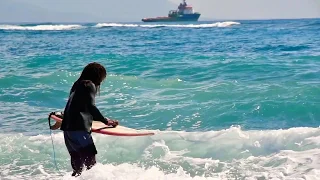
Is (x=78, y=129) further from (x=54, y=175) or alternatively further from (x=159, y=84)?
(x=159, y=84)

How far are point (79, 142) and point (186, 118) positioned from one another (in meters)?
5.55

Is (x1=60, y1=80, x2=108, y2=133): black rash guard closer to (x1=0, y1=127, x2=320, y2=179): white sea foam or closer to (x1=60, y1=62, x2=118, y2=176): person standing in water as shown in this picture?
(x1=60, y1=62, x2=118, y2=176): person standing in water

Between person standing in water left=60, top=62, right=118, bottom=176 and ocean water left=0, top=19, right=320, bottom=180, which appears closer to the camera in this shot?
person standing in water left=60, top=62, right=118, bottom=176

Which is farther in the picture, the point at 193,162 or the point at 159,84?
the point at 159,84

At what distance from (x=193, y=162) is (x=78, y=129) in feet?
8.74

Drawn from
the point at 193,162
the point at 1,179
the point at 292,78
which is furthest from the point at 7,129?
the point at 292,78

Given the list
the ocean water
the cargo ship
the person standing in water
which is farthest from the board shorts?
the cargo ship

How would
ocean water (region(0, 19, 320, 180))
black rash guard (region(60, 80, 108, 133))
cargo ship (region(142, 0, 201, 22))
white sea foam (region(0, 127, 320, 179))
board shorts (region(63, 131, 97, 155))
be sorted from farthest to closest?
1. cargo ship (region(142, 0, 201, 22))
2. ocean water (region(0, 19, 320, 180))
3. white sea foam (region(0, 127, 320, 179))
4. board shorts (region(63, 131, 97, 155))
5. black rash guard (region(60, 80, 108, 133))

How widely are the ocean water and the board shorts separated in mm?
360

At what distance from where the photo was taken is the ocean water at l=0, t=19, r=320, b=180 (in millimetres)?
6959

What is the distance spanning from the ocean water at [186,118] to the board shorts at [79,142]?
0.36m

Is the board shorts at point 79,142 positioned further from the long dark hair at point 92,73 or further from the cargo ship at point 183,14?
the cargo ship at point 183,14

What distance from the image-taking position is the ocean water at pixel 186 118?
696cm

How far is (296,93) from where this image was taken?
41.0ft
